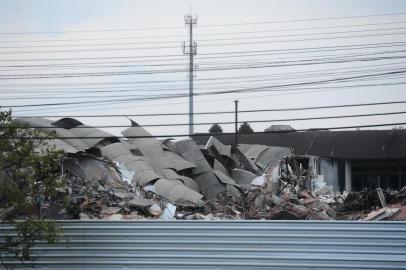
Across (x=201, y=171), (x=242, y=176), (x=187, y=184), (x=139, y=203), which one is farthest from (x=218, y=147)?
(x=139, y=203)

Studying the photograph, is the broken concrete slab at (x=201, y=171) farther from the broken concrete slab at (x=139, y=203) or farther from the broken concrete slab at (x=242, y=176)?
the broken concrete slab at (x=139, y=203)

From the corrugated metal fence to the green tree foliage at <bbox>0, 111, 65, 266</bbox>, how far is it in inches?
43.9

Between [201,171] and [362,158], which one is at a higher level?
[362,158]

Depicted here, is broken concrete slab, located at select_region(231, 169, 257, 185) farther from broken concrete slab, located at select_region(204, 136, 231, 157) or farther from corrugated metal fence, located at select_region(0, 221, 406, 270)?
corrugated metal fence, located at select_region(0, 221, 406, 270)

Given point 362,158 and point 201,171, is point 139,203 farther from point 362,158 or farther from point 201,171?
point 362,158

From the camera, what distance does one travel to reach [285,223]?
10.7 meters

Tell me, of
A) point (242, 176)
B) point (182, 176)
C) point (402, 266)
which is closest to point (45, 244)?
point (402, 266)

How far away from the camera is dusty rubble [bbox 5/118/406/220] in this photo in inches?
676

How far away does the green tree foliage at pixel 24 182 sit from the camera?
33.0 ft

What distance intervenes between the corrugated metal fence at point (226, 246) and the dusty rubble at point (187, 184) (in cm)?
404

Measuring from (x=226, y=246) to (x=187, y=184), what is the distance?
1185 centimetres

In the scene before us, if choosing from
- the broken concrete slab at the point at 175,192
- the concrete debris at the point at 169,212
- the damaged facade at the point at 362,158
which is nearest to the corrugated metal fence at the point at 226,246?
the concrete debris at the point at 169,212

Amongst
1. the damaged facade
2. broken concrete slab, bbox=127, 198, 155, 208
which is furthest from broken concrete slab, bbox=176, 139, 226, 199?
the damaged facade

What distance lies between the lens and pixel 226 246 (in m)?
10.9
